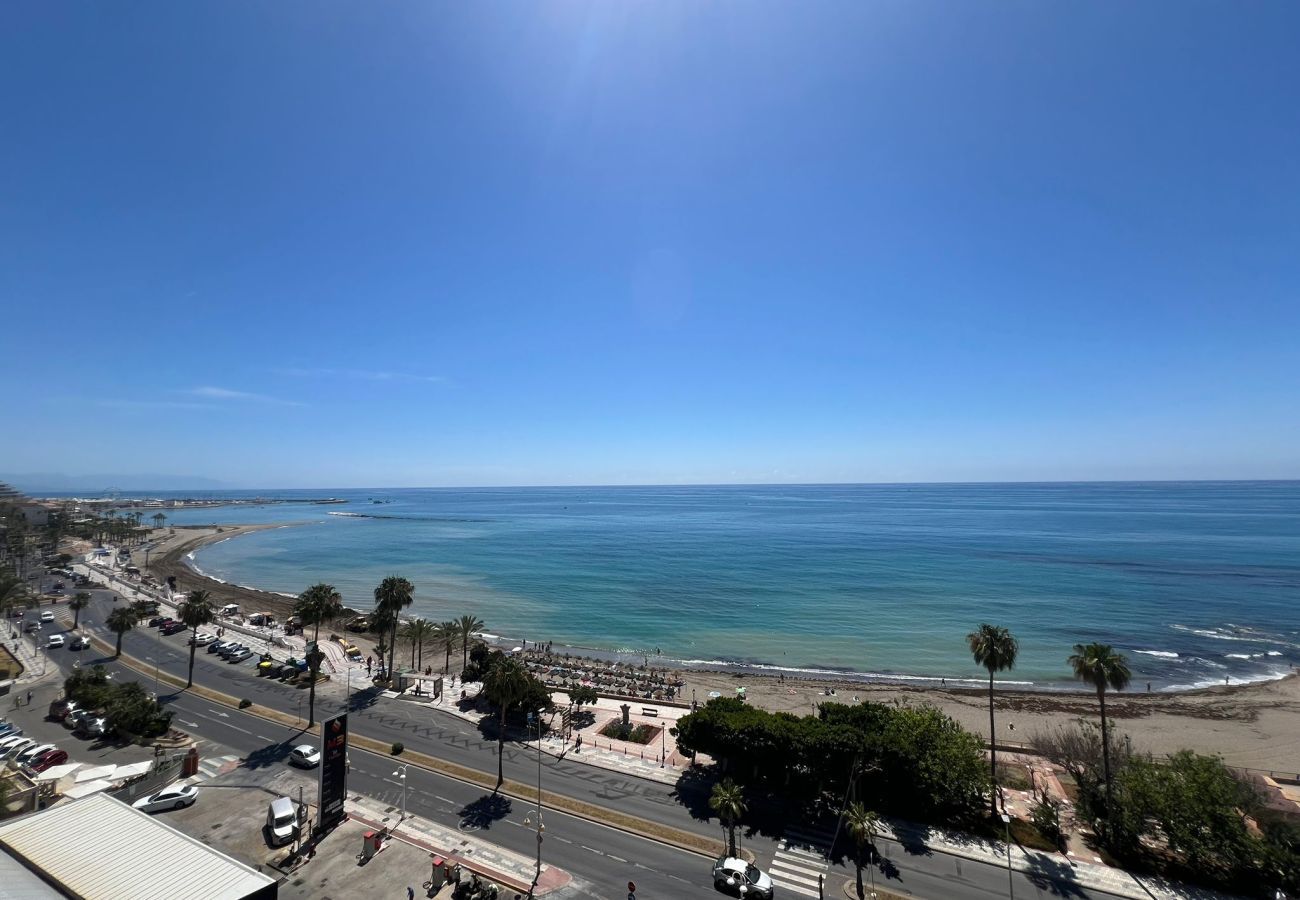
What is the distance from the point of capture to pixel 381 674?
60.1 m

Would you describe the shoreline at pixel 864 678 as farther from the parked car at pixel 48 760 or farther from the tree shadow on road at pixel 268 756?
the parked car at pixel 48 760

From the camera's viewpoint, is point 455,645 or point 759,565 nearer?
point 455,645

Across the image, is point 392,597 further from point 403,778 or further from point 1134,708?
point 1134,708

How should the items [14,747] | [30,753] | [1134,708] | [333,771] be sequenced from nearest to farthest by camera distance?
[333,771] → [30,753] → [14,747] → [1134,708]

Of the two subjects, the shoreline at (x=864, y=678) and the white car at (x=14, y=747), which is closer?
the white car at (x=14, y=747)

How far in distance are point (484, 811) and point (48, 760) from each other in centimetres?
3137

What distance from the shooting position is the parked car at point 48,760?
3784 centimetres

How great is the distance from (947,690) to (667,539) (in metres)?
129

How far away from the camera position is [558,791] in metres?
37.8

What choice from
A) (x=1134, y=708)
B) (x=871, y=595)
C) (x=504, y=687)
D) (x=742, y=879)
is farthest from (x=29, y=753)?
(x=871, y=595)

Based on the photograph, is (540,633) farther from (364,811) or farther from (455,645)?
(364,811)

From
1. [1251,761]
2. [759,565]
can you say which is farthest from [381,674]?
[759,565]

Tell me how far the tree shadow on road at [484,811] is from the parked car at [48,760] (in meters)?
29.3

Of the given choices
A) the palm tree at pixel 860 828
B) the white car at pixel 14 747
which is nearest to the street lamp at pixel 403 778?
the palm tree at pixel 860 828
